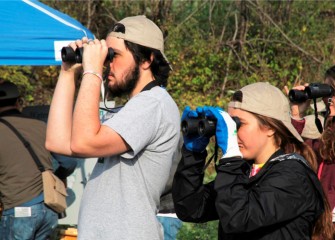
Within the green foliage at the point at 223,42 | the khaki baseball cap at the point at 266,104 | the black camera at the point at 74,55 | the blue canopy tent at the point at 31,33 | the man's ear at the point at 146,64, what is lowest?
the green foliage at the point at 223,42

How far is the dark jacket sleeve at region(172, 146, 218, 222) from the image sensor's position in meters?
3.01

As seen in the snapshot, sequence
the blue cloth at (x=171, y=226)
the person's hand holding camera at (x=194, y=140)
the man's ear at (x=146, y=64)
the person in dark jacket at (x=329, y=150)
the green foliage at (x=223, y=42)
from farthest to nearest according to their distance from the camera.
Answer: the green foliage at (x=223, y=42), the blue cloth at (x=171, y=226), the person in dark jacket at (x=329, y=150), the man's ear at (x=146, y=64), the person's hand holding camera at (x=194, y=140)

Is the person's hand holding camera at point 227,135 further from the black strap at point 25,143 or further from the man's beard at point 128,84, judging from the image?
the black strap at point 25,143

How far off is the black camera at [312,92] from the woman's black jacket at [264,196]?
63 centimetres

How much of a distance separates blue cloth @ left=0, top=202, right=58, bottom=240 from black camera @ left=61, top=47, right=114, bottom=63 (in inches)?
88.6

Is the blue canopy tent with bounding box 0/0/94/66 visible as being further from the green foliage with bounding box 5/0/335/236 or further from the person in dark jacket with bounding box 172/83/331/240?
the green foliage with bounding box 5/0/335/236

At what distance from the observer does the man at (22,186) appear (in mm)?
5156

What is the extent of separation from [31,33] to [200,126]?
3279 millimetres

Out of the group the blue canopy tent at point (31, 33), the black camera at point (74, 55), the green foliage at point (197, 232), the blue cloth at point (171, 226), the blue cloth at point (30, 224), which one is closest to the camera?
the black camera at point (74, 55)

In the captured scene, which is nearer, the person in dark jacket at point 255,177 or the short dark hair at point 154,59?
the person in dark jacket at point 255,177

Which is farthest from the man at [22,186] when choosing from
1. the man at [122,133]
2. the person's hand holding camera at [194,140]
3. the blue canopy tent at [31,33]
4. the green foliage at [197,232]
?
the person's hand holding camera at [194,140]

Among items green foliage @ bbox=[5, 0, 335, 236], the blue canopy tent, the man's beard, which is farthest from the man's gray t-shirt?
green foliage @ bbox=[5, 0, 335, 236]

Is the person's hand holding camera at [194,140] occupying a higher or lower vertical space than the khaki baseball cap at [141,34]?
lower

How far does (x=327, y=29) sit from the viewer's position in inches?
498
